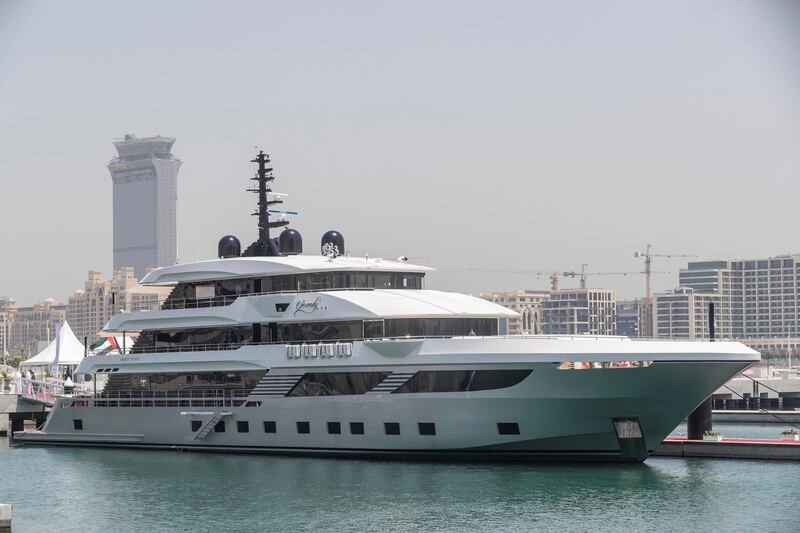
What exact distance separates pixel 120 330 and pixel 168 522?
18987 mm

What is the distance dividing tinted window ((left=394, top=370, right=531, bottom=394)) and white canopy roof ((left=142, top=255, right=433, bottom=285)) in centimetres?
585

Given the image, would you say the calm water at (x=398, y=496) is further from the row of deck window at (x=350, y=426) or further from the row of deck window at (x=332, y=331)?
the row of deck window at (x=332, y=331)

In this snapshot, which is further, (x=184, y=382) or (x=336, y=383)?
(x=184, y=382)

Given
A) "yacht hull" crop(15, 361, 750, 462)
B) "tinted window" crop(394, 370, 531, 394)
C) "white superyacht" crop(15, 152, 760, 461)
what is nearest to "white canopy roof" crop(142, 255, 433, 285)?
"white superyacht" crop(15, 152, 760, 461)

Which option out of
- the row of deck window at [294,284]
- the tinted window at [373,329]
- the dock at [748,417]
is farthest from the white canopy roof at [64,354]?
the dock at [748,417]

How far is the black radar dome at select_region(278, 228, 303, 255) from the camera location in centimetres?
4809

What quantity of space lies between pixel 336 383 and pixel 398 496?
8313 mm

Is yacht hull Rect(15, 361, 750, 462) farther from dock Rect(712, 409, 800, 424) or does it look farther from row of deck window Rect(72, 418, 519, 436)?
dock Rect(712, 409, 800, 424)

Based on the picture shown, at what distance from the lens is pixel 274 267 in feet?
147

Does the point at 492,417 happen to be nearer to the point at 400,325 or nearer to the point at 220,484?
the point at 400,325

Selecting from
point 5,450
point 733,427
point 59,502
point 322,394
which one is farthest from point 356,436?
point 733,427

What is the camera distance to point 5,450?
5200 centimetres

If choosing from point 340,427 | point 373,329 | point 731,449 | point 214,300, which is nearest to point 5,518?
point 340,427

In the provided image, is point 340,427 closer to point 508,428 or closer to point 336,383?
point 336,383
